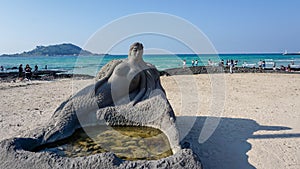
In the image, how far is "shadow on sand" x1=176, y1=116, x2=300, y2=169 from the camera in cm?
425

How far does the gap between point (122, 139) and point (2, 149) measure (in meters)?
1.76

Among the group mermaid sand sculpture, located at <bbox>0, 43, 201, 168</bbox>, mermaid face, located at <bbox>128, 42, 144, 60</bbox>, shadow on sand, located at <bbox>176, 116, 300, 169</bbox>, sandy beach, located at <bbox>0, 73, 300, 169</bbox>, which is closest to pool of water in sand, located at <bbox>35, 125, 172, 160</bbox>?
mermaid sand sculpture, located at <bbox>0, 43, 201, 168</bbox>

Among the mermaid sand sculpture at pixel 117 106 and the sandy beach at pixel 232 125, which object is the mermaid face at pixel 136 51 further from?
the sandy beach at pixel 232 125

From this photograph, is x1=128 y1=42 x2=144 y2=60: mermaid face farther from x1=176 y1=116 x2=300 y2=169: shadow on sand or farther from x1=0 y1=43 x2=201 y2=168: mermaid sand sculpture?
x1=176 y1=116 x2=300 y2=169: shadow on sand

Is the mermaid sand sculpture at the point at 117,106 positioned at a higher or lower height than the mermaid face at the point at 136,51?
lower

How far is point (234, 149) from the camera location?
15.8ft

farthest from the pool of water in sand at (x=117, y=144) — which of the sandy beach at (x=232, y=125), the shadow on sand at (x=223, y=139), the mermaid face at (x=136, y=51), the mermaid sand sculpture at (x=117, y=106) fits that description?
the mermaid face at (x=136, y=51)

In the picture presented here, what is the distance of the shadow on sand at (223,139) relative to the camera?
4.25 metres

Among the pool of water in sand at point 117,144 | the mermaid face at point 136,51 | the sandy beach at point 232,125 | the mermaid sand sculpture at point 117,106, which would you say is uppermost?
the mermaid face at point 136,51

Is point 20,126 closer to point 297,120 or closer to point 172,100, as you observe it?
point 172,100

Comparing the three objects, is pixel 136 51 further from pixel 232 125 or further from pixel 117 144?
pixel 232 125

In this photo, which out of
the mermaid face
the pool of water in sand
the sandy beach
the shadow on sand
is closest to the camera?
the pool of water in sand

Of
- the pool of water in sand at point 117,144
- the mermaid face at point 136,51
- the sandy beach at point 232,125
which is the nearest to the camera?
the pool of water in sand at point 117,144

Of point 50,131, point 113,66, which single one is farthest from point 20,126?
point 113,66
